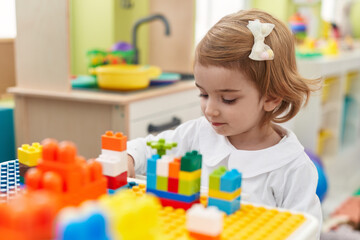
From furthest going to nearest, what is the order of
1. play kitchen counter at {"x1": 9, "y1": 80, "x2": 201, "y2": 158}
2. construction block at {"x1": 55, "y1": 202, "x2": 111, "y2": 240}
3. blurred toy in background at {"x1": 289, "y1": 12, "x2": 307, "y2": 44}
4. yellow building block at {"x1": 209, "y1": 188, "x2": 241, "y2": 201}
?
blurred toy in background at {"x1": 289, "y1": 12, "x2": 307, "y2": 44}
play kitchen counter at {"x1": 9, "y1": 80, "x2": 201, "y2": 158}
yellow building block at {"x1": 209, "y1": 188, "x2": 241, "y2": 201}
construction block at {"x1": 55, "y1": 202, "x2": 111, "y2": 240}

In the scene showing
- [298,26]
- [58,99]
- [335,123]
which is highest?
[298,26]

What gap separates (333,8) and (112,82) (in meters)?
3.39

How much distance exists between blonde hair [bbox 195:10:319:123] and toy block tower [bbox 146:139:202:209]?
1.16ft

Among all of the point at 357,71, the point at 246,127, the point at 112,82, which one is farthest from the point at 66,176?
the point at 357,71

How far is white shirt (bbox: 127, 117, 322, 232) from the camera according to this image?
92cm

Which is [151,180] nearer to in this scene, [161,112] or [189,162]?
[189,162]

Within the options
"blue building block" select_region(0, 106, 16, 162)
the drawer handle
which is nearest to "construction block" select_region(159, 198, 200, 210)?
the drawer handle

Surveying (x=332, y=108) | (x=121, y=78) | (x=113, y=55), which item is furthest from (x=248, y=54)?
(x=332, y=108)

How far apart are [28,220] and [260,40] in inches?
26.5

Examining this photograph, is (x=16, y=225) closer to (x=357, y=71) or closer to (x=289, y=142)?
(x=289, y=142)

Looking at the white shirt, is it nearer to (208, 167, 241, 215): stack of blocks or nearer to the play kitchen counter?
(208, 167, 241, 215): stack of blocks

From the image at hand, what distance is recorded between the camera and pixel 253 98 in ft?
3.36

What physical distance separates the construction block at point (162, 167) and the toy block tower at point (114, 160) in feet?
0.22

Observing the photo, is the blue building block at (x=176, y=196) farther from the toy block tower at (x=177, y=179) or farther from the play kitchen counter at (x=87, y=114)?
the play kitchen counter at (x=87, y=114)
